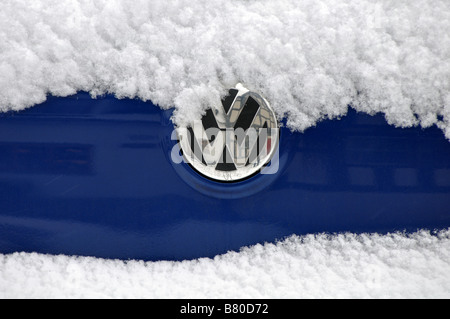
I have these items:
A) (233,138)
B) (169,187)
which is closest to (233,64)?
(233,138)

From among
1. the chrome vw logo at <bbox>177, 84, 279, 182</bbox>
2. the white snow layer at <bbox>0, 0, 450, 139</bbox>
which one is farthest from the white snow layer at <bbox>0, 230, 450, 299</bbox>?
the white snow layer at <bbox>0, 0, 450, 139</bbox>

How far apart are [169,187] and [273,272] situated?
40cm

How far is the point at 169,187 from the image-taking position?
1.04 m

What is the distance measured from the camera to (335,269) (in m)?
1.08

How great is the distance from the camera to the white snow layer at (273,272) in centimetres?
104

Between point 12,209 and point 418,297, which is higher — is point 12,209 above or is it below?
above

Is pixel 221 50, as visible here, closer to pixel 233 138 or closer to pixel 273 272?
pixel 233 138

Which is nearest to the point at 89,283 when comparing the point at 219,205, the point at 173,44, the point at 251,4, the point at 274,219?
the point at 219,205

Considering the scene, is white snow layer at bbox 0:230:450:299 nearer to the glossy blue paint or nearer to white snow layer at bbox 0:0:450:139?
the glossy blue paint

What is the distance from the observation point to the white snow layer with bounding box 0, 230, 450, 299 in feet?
3.40

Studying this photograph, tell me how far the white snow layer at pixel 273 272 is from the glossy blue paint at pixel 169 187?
0.12 ft

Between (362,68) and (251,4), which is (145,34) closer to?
(251,4)

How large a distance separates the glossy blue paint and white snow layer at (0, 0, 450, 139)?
0.21 ft

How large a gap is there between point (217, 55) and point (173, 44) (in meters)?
0.13
